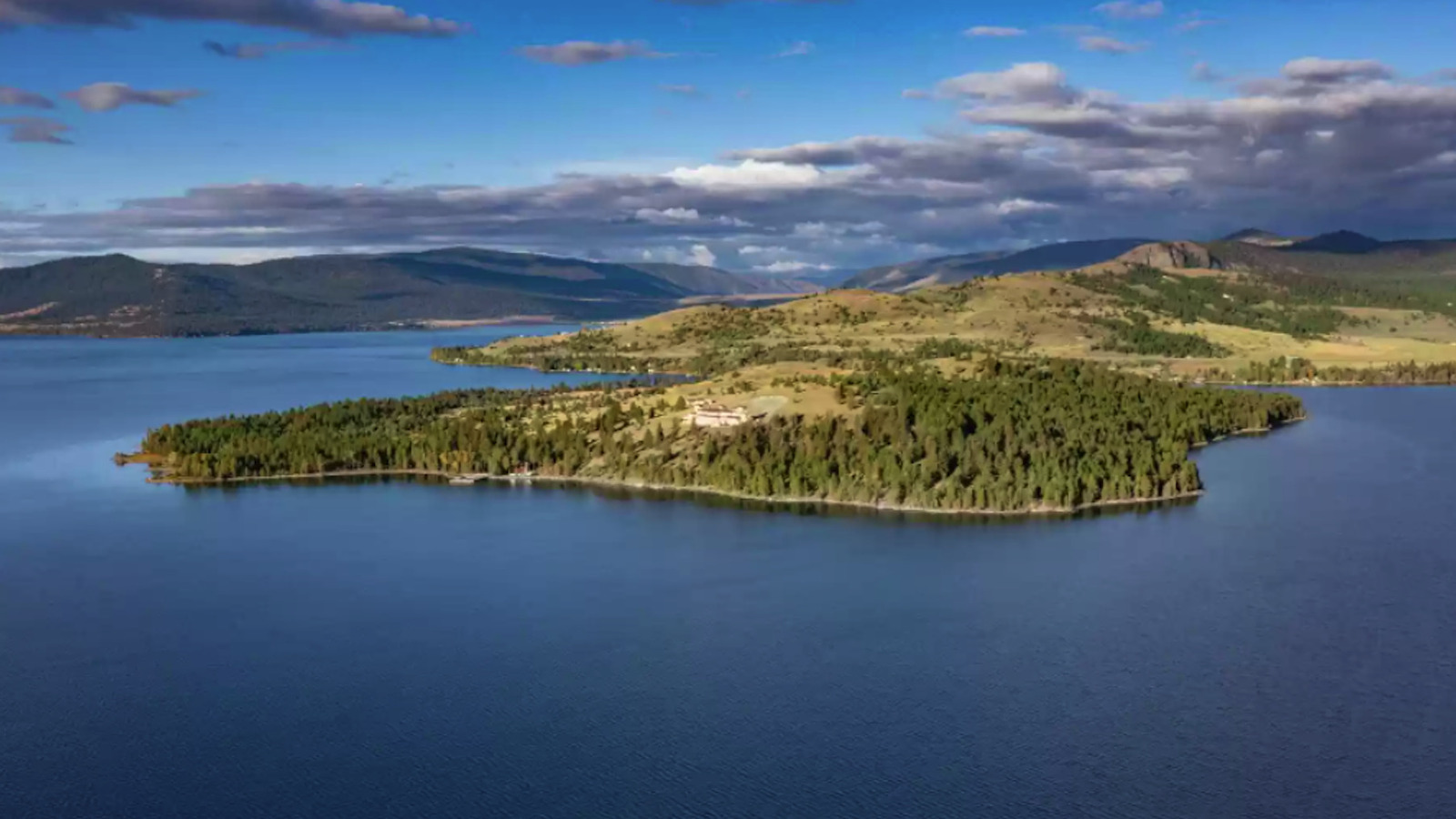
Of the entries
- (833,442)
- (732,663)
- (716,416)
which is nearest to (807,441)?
(833,442)

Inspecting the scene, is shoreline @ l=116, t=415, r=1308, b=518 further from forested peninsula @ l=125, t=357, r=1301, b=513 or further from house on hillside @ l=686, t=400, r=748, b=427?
house on hillside @ l=686, t=400, r=748, b=427

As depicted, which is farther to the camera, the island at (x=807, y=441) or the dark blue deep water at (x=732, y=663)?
the island at (x=807, y=441)

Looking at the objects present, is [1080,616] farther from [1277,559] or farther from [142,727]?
[142,727]

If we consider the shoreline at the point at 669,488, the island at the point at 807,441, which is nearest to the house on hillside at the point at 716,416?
the island at the point at 807,441

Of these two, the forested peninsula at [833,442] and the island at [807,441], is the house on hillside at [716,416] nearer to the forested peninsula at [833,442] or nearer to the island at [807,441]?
the island at [807,441]

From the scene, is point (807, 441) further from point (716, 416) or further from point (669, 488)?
point (669, 488)
